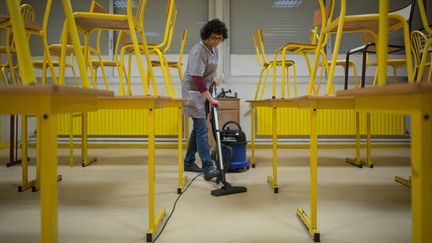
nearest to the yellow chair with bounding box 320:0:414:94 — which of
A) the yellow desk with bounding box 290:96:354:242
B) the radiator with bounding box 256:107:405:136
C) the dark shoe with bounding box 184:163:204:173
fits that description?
the yellow desk with bounding box 290:96:354:242

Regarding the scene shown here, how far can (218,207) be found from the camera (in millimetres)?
1706

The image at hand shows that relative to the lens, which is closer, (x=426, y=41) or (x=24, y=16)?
(x=426, y=41)

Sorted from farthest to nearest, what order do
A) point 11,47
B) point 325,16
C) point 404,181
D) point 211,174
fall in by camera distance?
1. point 11,47
2. point 211,174
3. point 404,181
4. point 325,16

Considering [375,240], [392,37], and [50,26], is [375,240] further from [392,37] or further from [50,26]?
[50,26]

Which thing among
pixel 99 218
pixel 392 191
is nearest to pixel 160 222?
pixel 99 218

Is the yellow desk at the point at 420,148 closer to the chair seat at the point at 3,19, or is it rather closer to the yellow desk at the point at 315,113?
the yellow desk at the point at 315,113

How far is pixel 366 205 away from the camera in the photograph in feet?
5.69

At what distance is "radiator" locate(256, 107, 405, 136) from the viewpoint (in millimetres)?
4215

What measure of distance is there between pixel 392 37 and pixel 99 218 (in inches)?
175

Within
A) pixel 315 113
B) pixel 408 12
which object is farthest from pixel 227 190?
pixel 408 12

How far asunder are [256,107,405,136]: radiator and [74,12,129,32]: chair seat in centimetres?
283

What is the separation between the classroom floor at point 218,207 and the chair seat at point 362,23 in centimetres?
94

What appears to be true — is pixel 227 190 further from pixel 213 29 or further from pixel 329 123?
pixel 329 123

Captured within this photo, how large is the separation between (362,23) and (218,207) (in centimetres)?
123
